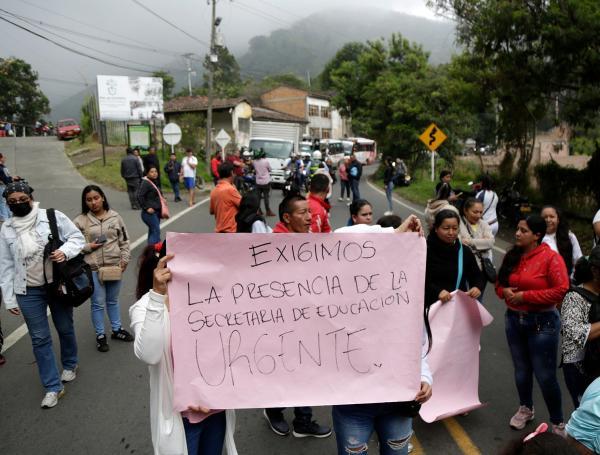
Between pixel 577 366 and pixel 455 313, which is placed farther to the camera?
pixel 455 313

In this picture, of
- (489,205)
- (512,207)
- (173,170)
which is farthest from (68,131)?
(489,205)

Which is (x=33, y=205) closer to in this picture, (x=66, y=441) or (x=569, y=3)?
(x=66, y=441)

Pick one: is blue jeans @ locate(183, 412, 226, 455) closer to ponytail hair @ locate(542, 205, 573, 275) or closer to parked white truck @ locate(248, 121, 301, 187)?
ponytail hair @ locate(542, 205, 573, 275)

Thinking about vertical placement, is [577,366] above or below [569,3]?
below

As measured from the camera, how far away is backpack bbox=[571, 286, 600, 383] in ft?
9.77

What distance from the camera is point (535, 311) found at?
12.1 feet

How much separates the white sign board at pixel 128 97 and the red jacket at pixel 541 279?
29557 mm

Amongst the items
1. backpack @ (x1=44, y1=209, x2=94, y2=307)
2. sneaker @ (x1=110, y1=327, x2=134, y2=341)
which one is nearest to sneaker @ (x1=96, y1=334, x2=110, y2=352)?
sneaker @ (x1=110, y1=327, x2=134, y2=341)

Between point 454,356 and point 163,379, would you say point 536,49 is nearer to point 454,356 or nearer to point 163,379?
point 454,356

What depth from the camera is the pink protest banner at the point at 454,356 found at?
12.2 ft

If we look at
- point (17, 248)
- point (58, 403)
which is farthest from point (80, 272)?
point (58, 403)

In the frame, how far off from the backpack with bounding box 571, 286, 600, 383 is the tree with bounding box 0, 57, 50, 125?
212ft

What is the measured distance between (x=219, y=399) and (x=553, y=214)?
385 cm

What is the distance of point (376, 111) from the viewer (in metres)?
32.6
